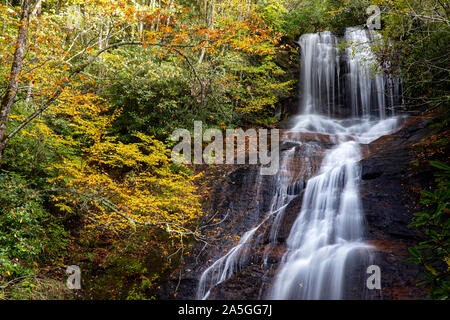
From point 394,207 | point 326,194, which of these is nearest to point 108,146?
point 326,194

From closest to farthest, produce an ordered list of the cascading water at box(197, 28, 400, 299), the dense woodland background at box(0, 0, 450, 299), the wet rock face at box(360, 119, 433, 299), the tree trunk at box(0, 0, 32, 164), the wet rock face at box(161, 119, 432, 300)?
the tree trunk at box(0, 0, 32, 164) → the wet rock face at box(360, 119, 433, 299) → the dense woodland background at box(0, 0, 450, 299) → the wet rock face at box(161, 119, 432, 300) → the cascading water at box(197, 28, 400, 299)

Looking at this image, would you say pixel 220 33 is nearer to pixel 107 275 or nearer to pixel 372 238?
pixel 372 238

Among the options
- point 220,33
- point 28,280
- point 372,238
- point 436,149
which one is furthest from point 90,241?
point 436,149

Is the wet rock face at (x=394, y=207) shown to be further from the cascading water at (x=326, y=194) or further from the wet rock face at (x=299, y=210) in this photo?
the cascading water at (x=326, y=194)

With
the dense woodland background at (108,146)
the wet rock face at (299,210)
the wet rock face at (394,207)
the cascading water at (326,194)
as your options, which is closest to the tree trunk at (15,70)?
the dense woodland background at (108,146)

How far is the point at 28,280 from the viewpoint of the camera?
5371mm

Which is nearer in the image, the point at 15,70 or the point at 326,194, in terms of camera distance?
the point at 15,70

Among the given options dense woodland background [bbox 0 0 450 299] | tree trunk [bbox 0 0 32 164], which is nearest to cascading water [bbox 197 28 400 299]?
dense woodland background [bbox 0 0 450 299]

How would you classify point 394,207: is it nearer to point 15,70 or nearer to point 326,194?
point 326,194

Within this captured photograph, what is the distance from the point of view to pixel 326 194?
809 cm

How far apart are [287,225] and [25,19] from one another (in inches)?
276

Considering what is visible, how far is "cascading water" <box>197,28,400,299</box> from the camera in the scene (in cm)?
584

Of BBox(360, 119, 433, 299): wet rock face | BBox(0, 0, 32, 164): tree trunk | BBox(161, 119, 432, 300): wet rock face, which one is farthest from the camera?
BBox(161, 119, 432, 300): wet rock face

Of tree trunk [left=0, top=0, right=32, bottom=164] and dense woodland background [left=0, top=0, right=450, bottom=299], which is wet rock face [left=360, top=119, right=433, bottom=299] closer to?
dense woodland background [left=0, top=0, right=450, bottom=299]
